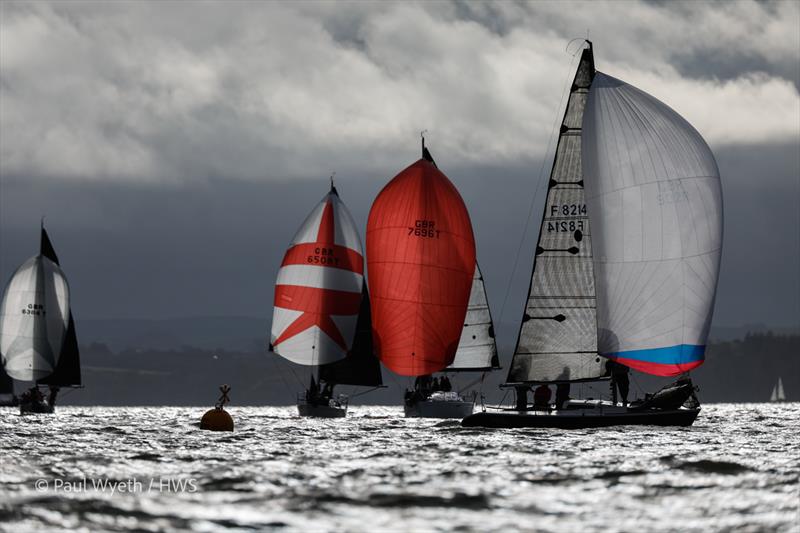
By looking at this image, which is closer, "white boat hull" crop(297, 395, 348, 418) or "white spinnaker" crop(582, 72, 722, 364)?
"white spinnaker" crop(582, 72, 722, 364)

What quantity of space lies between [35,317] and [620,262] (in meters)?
53.9

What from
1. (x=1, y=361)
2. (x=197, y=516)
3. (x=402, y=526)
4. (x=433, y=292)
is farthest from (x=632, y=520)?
(x=1, y=361)

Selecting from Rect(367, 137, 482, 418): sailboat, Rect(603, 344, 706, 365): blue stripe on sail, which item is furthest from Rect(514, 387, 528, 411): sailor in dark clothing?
Rect(367, 137, 482, 418): sailboat

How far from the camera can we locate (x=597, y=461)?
28.6 meters

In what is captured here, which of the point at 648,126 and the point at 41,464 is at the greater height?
the point at 648,126

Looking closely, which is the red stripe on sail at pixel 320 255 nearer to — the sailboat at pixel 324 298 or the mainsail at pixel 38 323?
the sailboat at pixel 324 298

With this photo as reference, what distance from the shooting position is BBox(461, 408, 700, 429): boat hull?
135ft

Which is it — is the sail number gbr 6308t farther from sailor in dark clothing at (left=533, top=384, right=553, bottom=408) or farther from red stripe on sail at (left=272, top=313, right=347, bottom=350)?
sailor in dark clothing at (left=533, top=384, right=553, bottom=408)

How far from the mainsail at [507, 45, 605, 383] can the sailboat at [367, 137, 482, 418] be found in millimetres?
12639

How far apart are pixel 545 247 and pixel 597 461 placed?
15.0 metres

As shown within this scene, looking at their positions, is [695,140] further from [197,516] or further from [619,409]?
[197,516]

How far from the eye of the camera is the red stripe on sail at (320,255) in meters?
68.8

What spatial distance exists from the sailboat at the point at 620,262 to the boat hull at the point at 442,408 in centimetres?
2466

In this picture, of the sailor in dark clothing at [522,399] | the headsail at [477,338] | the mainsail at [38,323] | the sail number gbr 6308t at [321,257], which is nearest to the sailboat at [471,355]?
the headsail at [477,338]
